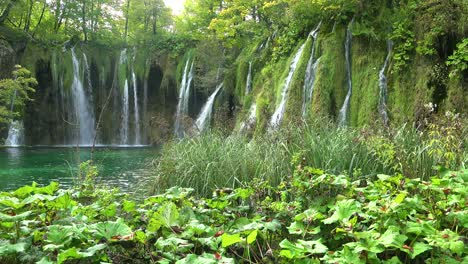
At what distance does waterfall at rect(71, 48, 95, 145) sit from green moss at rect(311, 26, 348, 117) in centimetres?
1659

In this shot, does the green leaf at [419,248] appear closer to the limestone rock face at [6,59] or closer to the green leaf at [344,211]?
the green leaf at [344,211]

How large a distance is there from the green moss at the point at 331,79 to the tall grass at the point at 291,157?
11.5 ft

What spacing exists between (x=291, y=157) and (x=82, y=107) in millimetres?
20620

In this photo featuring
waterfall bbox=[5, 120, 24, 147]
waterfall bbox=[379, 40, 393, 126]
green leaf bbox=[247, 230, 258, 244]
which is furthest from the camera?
waterfall bbox=[5, 120, 24, 147]

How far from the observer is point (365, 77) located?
8.89 meters

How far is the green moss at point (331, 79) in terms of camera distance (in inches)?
356

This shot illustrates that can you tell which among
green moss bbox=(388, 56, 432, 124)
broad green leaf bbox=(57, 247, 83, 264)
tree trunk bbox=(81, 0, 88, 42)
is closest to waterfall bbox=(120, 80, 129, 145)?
tree trunk bbox=(81, 0, 88, 42)

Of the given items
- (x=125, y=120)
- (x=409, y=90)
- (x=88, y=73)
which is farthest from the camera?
(x=125, y=120)

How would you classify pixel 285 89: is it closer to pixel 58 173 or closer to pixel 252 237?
pixel 58 173

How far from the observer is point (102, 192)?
3.35 m

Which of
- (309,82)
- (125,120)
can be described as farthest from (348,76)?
(125,120)

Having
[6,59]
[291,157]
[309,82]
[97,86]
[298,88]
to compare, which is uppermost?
[6,59]

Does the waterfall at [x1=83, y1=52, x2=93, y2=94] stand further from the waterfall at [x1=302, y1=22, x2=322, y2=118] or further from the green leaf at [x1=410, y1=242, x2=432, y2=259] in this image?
the green leaf at [x1=410, y1=242, x2=432, y2=259]

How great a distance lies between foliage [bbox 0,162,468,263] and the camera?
6.23 feet
